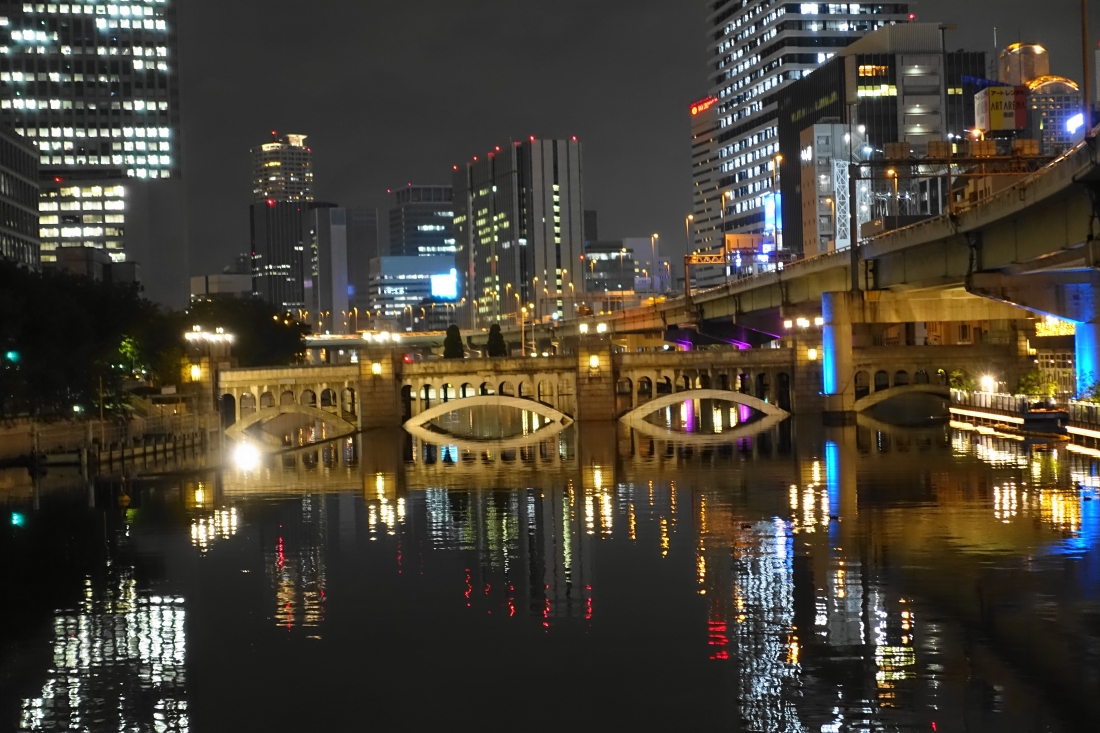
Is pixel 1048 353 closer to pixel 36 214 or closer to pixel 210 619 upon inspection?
pixel 210 619

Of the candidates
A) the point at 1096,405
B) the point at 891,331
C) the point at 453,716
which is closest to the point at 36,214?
the point at 891,331

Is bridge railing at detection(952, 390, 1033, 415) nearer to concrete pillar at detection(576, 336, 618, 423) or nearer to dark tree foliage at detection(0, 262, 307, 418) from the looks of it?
concrete pillar at detection(576, 336, 618, 423)

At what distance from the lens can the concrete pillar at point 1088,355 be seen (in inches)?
2618

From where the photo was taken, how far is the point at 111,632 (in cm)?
2836

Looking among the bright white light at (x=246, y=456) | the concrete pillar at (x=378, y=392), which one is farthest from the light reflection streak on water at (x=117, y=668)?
the concrete pillar at (x=378, y=392)

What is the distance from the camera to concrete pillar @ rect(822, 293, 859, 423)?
289 feet

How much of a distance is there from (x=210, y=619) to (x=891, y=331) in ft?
359

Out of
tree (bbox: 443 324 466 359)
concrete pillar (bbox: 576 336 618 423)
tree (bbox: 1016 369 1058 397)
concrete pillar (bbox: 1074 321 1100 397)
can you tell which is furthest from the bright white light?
tree (bbox: 1016 369 1058 397)

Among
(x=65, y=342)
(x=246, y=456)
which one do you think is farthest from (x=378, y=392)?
(x=65, y=342)

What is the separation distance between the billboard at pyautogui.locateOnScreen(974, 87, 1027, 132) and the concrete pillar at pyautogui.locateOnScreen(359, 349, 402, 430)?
76.0 m

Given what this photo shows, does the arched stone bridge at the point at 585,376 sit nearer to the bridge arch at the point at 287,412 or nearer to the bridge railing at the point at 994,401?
the bridge arch at the point at 287,412

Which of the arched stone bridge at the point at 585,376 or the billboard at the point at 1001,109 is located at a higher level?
the billboard at the point at 1001,109

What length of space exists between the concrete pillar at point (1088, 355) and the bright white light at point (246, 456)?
4383cm

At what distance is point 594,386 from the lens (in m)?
99.0
